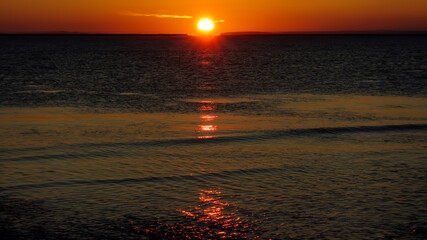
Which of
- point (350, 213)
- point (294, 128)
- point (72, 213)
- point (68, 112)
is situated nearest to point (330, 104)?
point (294, 128)

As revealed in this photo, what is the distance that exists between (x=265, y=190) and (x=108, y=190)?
3215mm

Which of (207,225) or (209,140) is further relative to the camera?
(209,140)

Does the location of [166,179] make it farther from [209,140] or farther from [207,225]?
[209,140]

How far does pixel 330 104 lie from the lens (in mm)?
26125

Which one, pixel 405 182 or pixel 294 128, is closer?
pixel 405 182

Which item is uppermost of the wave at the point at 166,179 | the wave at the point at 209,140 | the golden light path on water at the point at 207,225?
the wave at the point at 209,140

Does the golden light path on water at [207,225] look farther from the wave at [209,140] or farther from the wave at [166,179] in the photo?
the wave at [209,140]

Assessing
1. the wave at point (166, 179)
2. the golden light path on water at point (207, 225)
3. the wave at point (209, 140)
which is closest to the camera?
the golden light path on water at point (207, 225)

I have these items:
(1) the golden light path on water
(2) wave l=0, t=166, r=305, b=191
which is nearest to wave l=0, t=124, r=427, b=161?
(2) wave l=0, t=166, r=305, b=191

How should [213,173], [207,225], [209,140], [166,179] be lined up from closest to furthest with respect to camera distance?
1. [207,225]
2. [166,179]
3. [213,173]
4. [209,140]

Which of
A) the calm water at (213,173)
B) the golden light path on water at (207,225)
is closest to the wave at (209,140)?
the calm water at (213,173)

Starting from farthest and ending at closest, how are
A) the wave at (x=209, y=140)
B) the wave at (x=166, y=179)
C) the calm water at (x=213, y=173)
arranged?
1. the wave at (x=209, y=140)
2. the wave at (x=166, y=179)
3. the calm water at (x=213, y=173)

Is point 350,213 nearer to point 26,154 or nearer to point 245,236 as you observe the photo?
point 245,236

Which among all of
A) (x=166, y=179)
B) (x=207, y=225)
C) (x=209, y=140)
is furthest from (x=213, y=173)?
(x=209, y=140)
